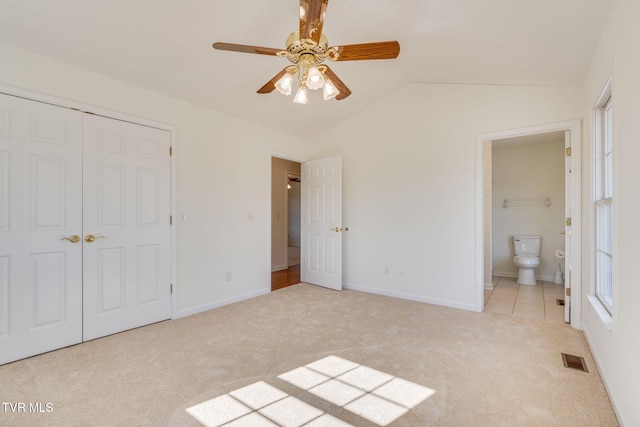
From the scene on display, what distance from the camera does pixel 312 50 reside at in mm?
1857

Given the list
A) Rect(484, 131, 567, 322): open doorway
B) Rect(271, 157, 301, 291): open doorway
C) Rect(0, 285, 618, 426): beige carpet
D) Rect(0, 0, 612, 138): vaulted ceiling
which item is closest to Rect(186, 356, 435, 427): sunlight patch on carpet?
Rect(0, 285, 618, 426): beige carpet

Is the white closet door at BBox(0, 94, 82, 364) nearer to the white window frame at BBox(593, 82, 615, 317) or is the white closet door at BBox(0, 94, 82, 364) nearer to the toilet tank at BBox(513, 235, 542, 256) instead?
the white window frame at BBox(593, 82, 615, 317)

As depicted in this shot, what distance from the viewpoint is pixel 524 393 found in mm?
1845

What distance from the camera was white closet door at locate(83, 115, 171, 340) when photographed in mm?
2646

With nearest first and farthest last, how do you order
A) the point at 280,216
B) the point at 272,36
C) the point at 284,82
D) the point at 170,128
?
1. the point at 284,82
2. the point at 272,36
3. the point at 170,128
4. the point at 280,216

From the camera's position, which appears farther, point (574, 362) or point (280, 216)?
point (280, 216)

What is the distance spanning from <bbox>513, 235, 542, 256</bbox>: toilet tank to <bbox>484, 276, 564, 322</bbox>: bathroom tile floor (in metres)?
0.51

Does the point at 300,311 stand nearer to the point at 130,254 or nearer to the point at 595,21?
the point at 130,254

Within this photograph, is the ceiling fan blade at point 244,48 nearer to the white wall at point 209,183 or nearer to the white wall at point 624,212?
the white wall at point 209,183

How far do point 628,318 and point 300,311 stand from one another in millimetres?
2705

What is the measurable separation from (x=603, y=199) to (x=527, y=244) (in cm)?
309

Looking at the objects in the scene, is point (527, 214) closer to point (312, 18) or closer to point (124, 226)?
point (312, 18)

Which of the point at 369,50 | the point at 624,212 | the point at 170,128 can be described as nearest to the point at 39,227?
the point at 170,128

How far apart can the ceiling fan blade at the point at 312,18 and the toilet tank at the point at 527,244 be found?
498cm
